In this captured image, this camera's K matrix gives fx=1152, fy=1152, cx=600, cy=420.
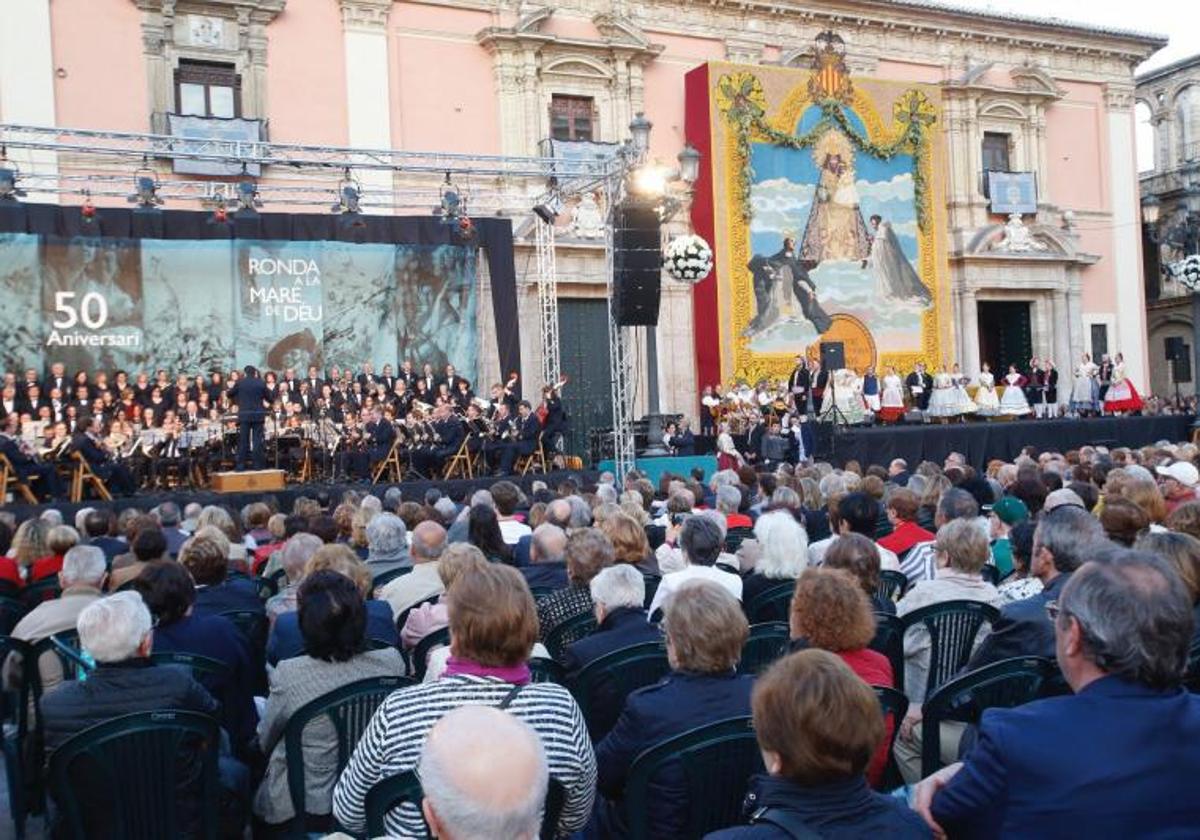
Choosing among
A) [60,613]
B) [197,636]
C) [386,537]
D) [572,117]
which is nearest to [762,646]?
[197,636]

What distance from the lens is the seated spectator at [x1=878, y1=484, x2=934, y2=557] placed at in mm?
6277

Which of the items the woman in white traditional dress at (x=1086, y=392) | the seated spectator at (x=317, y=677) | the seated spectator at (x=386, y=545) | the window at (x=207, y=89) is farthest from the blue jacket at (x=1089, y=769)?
the woman in white traditional dress at (x=1086, y=392)

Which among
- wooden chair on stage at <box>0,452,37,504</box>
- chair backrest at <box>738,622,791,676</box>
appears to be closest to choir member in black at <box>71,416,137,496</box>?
wooden chair on stage at <box>0,452,37,504</box>

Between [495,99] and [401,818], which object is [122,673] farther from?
[495,99]

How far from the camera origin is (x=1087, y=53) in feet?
87.7

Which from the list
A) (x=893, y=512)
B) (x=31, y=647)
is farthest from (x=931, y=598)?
(x=31, y=647)

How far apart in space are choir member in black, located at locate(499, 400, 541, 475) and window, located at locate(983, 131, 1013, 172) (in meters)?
14.6

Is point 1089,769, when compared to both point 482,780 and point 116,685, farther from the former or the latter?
point 116,685

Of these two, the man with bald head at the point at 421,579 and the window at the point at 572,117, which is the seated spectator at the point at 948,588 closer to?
the man with bald head at the point at 421,579

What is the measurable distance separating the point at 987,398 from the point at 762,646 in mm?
19993

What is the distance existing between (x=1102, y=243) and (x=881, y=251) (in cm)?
683

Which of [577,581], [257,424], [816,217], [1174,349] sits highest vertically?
[816,217]

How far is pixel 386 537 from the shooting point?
19.9ft

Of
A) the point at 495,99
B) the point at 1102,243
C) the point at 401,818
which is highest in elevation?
the point at 495,99
